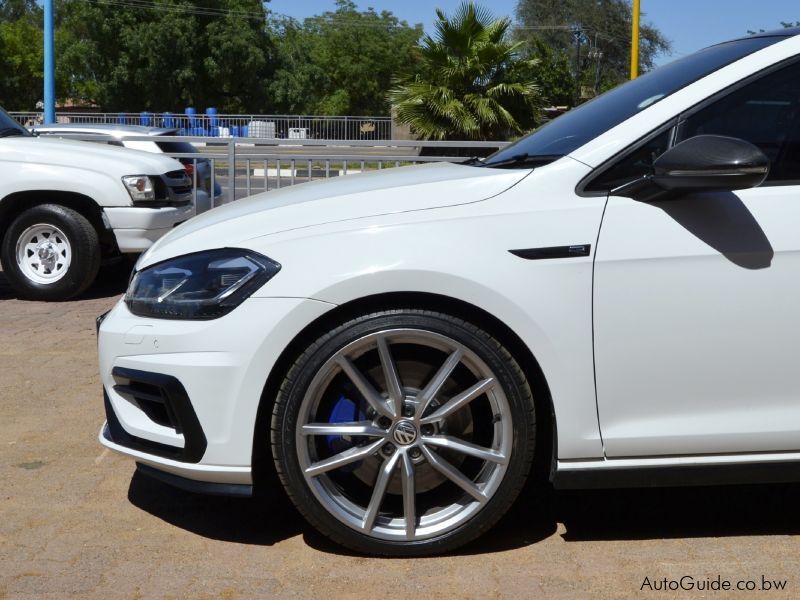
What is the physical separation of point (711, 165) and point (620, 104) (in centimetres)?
81

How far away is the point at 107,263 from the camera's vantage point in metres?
9.05

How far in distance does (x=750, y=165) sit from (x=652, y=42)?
210ft

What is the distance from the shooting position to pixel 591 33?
67438 mm

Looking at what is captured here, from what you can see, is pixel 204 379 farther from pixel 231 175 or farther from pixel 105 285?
pixel 231 175

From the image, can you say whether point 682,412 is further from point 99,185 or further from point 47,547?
point 99,185

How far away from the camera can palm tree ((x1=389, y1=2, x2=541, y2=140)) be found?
71.4ft

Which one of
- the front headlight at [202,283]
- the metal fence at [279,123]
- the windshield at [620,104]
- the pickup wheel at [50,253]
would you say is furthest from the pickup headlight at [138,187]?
the metal fence at [279,123]

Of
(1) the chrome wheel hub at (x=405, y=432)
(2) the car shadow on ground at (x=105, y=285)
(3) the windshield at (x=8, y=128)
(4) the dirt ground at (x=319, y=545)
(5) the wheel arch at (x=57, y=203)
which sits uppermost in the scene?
(3) the windshield at (x=8, y=128)

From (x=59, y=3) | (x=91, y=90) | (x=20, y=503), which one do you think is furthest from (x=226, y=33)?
(x=20, y=503)

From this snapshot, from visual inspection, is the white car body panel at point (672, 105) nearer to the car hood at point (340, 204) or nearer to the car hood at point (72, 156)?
the car hood at point (340, 204)

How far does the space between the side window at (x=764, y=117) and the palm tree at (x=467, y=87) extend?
18.2 metres

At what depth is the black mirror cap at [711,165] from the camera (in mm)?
3229

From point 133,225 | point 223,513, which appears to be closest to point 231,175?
point 133,225

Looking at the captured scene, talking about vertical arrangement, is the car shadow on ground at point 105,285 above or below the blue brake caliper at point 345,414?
below
